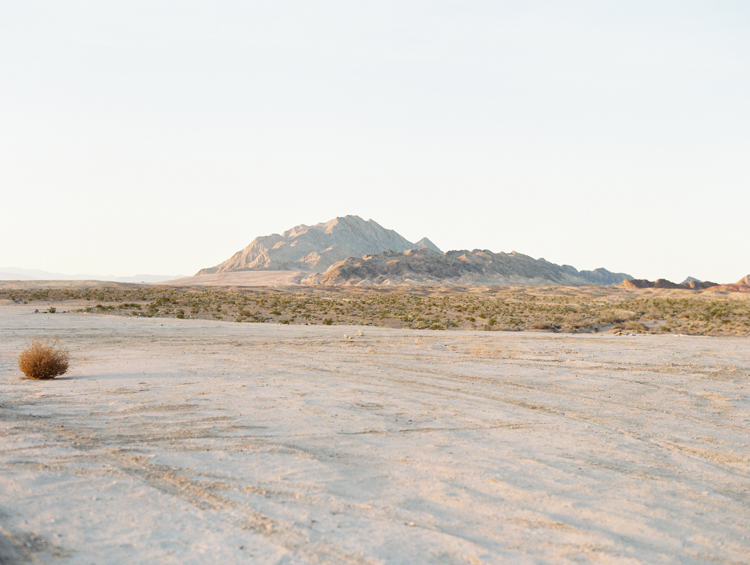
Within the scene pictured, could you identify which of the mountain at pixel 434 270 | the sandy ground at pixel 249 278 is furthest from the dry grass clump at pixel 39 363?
the sandy ground at pixel 249 278

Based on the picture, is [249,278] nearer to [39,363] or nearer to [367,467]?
[39,363]

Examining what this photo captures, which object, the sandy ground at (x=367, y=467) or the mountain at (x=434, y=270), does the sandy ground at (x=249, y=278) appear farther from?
the sandy ground at (x=367, y=467)

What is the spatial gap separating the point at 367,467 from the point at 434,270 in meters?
146

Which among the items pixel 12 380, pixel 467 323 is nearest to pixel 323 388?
pixel 12 380

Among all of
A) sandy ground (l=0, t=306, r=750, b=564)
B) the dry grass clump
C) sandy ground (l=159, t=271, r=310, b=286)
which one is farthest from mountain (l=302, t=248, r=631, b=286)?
Answer: sandy ground (l=0, t=306, r=750, b=564)

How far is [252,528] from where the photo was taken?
187 inches

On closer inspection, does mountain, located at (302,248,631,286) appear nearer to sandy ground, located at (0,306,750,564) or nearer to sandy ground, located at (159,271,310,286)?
sandy ground, located at (159,271,310,286)

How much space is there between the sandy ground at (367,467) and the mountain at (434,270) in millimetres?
119397

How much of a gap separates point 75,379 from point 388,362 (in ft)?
25.9

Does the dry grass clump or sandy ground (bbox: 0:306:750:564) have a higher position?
the dry grass clump

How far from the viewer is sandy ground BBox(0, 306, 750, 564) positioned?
4586 mm

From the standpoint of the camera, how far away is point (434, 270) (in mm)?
151500

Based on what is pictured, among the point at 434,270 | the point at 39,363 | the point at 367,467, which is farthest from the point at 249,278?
the point at 367,467

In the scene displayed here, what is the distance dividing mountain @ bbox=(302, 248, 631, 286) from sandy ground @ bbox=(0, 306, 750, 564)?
11940 cm
